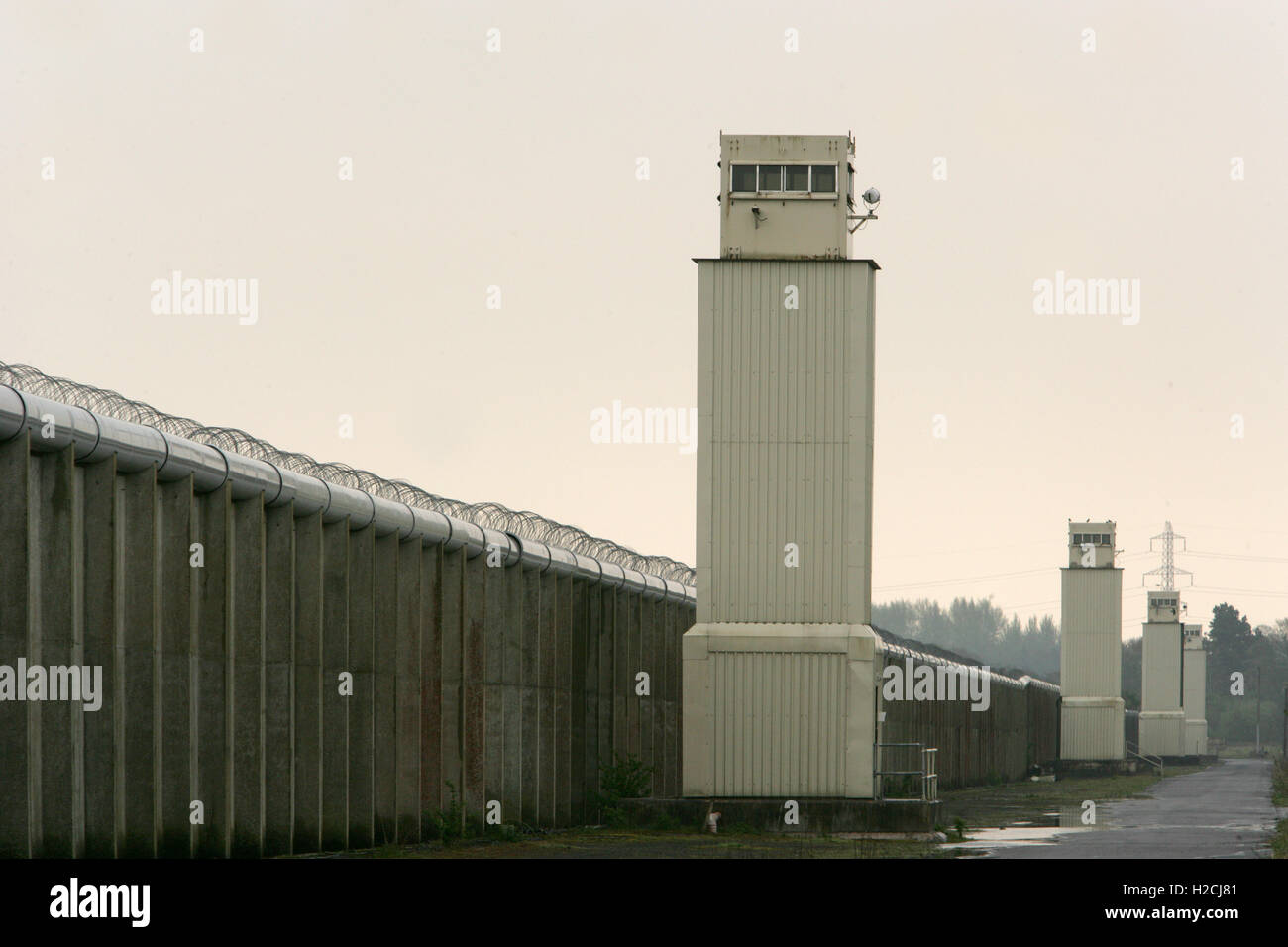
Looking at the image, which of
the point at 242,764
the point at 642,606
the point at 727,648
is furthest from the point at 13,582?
the point at 642,606

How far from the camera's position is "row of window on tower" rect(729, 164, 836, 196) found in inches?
1160

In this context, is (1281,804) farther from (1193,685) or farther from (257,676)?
(1193,685)

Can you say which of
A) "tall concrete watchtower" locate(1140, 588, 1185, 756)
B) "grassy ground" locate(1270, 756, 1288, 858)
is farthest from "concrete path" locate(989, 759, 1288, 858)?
"tall concrete watchtower" locate(1140, 588, 1185, 756)

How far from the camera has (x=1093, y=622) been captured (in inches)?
3378

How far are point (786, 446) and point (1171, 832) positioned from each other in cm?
915

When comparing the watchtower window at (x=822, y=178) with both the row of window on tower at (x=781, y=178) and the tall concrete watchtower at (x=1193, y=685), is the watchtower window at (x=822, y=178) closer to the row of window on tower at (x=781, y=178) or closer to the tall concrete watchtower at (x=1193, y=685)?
the row of window on tower at (x=781, y=178)

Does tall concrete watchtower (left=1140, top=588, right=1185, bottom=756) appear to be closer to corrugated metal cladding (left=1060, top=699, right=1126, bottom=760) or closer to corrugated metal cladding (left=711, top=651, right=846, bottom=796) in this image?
corrugated metal cladding (left=1060, top=699, right=1126, bottom=760)

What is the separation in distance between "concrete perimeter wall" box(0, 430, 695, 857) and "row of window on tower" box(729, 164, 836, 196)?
7098mm

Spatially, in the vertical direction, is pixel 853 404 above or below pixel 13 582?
above
